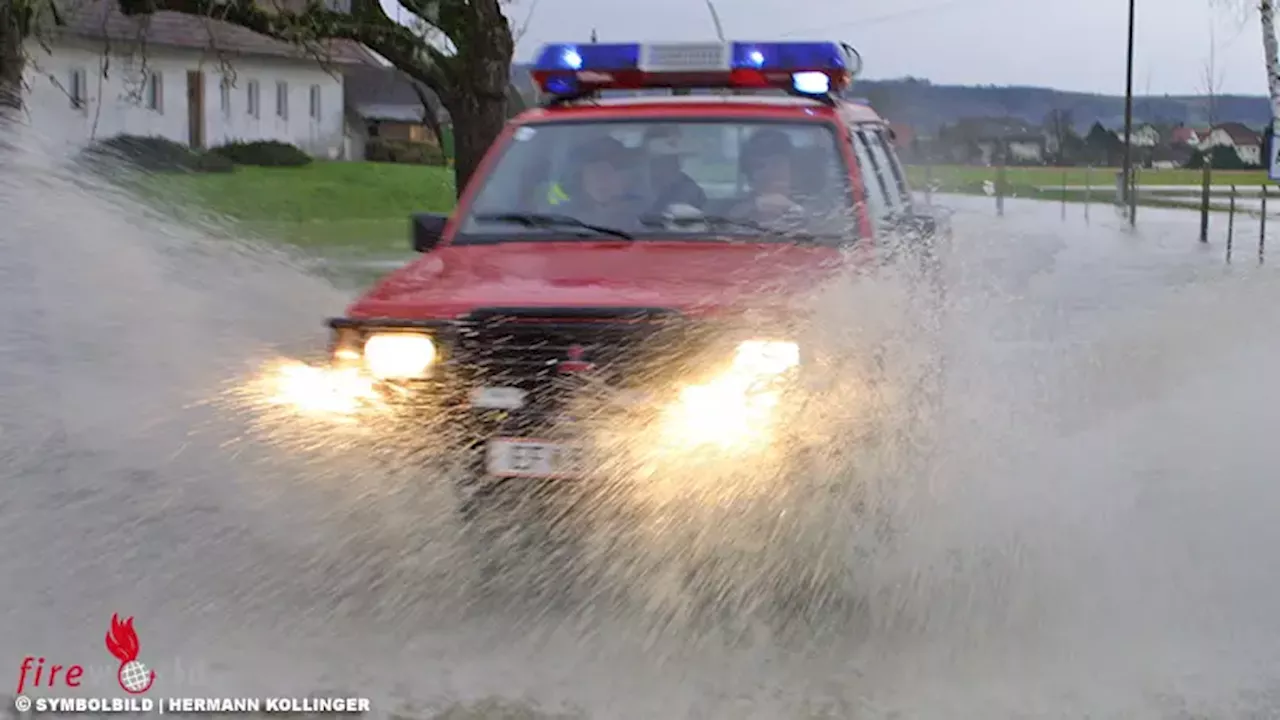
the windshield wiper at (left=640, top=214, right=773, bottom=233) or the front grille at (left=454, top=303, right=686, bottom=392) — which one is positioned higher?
the windshield wiper at (left=640, top=214, right=773, bottom=233)

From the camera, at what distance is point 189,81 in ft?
143

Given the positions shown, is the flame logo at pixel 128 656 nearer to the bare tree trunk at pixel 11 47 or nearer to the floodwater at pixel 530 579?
the floodwater at pixel 530 579

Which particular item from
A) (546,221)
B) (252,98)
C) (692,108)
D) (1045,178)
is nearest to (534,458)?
(546,221)

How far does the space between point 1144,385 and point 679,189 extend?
2.46m

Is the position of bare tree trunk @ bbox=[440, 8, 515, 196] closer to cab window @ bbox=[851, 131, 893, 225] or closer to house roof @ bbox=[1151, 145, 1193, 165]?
cab window @ bbox=[851, 131, 893, 225]

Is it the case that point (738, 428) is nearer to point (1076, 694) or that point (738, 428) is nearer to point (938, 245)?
point (1076, 694)

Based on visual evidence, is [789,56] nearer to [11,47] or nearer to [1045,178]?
[11,47]

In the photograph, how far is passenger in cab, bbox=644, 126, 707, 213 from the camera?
6594 millimetres

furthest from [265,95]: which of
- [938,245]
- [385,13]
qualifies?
[938,245]

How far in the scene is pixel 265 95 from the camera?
2000 inches

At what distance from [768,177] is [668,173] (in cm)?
41

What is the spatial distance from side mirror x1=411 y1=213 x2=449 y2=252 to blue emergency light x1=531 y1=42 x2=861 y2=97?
3.16 feet

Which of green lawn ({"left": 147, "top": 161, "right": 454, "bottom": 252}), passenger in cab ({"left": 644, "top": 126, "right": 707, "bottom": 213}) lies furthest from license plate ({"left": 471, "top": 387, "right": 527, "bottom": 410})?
green lawn ({"left": 147, "top": 161, "right": 454, "bottom": 252})

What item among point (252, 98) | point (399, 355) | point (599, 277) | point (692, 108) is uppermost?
point (252, 98)
